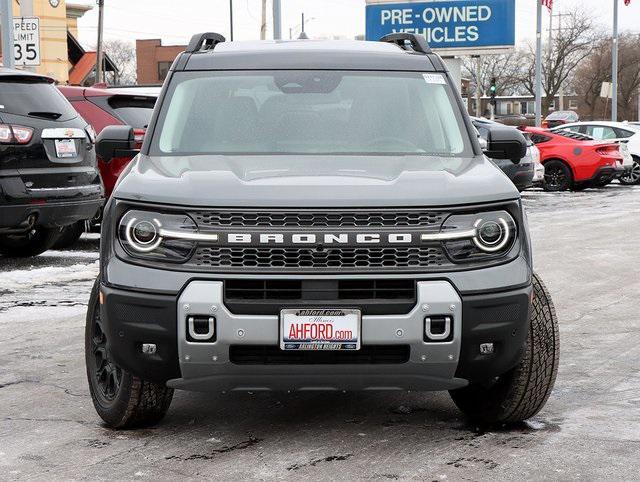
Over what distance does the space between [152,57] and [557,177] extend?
77039 mm

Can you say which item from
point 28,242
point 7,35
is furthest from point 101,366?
point 7,35

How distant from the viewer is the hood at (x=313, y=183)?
449cm

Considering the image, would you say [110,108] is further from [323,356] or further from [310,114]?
[323,356]

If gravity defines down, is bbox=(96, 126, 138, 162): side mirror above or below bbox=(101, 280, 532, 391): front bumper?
above

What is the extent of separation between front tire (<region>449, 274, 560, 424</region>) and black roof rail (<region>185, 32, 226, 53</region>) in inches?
90.1

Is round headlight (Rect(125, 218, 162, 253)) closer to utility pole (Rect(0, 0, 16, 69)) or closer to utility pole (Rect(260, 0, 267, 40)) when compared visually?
utility pole (Rect(0, 0, 16, 69))

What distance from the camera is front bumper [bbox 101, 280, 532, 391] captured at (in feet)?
14.5

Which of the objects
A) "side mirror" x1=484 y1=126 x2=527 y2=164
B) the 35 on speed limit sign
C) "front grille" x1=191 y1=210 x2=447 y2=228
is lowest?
"front grille" x1=191 y1=210 x2=447 y2=228

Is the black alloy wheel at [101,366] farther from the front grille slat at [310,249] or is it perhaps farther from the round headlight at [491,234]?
the round headlight at [491,234]

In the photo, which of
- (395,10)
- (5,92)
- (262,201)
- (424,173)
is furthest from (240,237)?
(395,10)

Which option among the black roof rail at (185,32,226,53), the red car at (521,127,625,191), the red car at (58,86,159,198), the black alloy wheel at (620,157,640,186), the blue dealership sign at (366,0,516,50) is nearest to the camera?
the black roof rail at (185,32,226,53)

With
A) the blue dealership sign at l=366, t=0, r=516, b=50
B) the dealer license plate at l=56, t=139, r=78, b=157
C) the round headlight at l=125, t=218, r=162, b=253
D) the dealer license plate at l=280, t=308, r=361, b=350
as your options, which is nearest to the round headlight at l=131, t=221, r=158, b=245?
the round headlight at l=125, t=218, r=162, b=253

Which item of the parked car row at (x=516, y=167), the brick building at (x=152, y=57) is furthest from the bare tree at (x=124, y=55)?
the parked car row at (x=516, y=167)

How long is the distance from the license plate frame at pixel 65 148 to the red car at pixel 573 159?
16455mm
